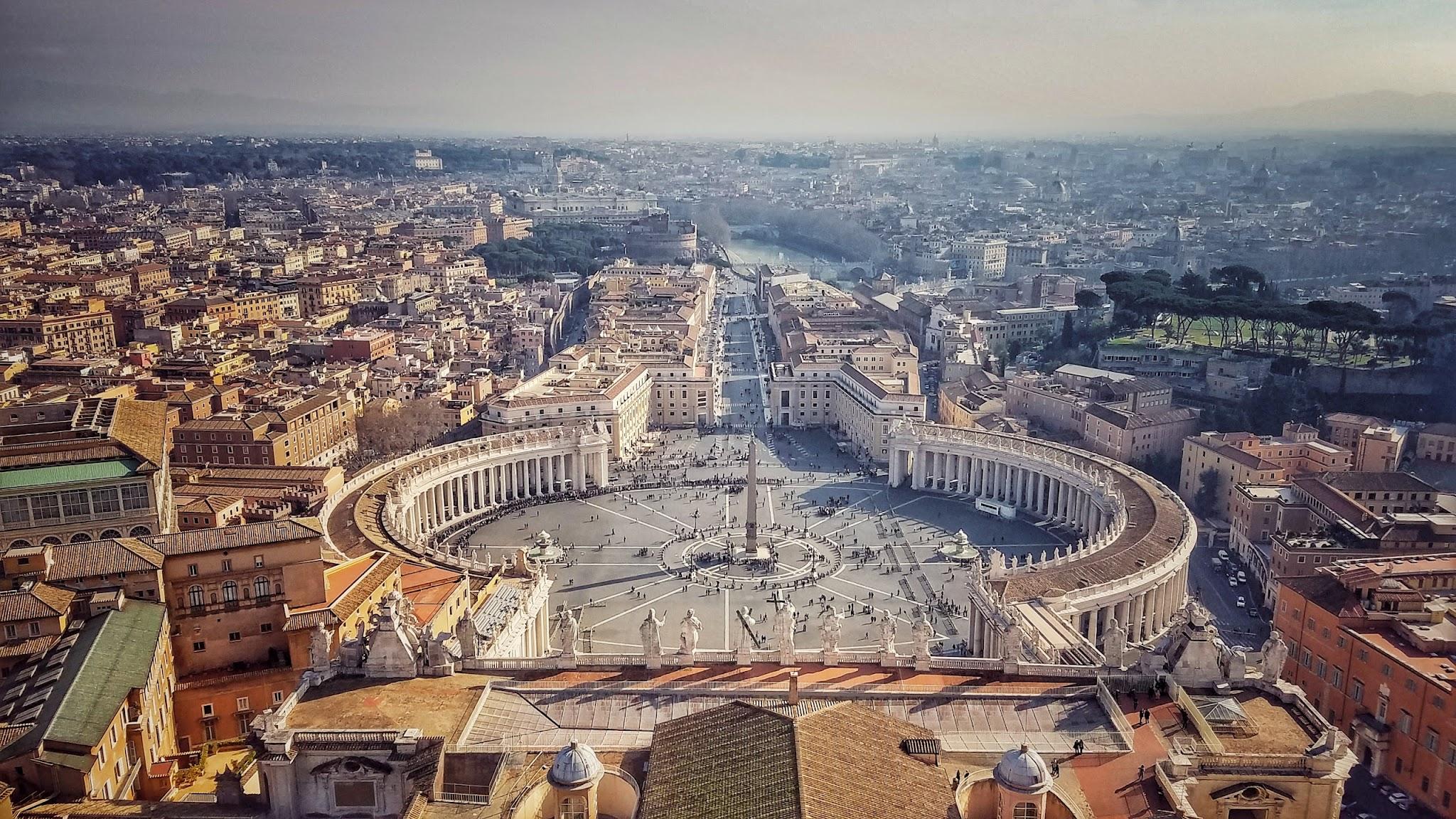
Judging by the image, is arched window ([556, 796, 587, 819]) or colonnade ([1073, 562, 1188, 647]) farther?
colonnade ([1073, 562, 1188, 647])

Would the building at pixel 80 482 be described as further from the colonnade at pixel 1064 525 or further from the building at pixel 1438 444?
the building at pixel 1438 444

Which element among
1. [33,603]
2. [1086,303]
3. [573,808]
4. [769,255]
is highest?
[573,808]

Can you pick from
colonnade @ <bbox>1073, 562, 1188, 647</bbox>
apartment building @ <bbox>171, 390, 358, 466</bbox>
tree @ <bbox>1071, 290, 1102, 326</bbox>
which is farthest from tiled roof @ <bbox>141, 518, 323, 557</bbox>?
tree @ <bbox>1071, 290, 1102, 326</bbox>

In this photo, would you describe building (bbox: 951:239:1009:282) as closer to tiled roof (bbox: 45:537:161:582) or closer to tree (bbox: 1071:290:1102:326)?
tree (bbox: 1071:290:1102:326)

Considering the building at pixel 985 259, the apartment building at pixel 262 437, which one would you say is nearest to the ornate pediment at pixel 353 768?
the apartment building at pixel 262 437

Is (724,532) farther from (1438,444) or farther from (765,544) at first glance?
(1438,444)

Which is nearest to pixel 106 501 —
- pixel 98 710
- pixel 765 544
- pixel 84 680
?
pixel 84 680
